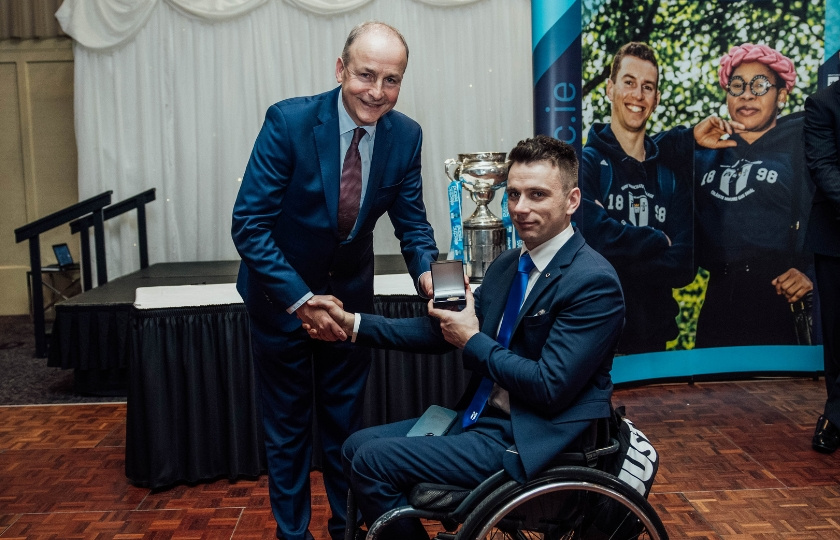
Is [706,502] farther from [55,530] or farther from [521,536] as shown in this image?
[55,530]

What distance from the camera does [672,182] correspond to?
4586 millimetres

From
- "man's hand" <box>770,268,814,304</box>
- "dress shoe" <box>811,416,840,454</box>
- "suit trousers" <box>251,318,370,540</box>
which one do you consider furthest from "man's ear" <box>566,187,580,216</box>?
"man's hand" <box>770,268,814,304</box>

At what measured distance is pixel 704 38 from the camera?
177 inches

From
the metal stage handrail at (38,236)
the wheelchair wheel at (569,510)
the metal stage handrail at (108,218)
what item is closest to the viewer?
the wheelchair wheel at (569,510)

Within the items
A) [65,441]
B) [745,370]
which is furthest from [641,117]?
[65,441]

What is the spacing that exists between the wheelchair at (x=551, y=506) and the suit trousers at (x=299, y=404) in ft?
2.61

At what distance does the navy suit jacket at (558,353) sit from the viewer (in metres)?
1.87

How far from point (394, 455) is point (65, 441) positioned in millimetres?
2738

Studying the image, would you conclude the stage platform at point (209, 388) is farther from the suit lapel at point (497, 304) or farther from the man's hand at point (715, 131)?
the man's hand at point (715, 131)

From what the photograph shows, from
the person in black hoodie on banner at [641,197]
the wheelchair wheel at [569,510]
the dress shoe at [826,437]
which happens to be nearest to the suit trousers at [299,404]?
the wheelchair wheel at [569,510]

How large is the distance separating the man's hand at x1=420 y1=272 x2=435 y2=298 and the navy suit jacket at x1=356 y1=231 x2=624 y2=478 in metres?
0.40

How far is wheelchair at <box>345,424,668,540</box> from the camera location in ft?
5.93

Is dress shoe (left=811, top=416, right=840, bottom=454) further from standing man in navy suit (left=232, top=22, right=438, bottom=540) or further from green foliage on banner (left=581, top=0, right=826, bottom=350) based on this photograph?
standing man in navy suit (left=232, top=22, right=438, bottom=540)

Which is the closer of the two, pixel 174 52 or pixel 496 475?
pixel 496 475
